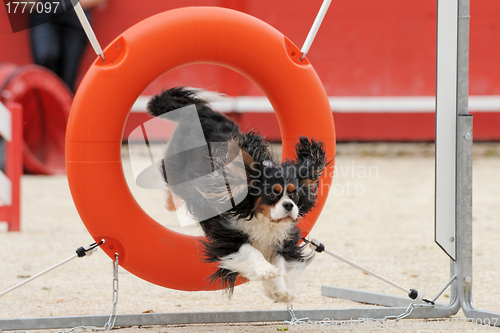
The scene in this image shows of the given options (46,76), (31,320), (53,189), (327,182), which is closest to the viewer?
(31,320)

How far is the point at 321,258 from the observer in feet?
16.0

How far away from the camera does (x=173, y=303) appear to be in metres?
3.73

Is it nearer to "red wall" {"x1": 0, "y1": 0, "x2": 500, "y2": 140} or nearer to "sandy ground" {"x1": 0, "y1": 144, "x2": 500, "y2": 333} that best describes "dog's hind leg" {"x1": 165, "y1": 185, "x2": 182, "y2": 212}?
"sandy ground" {"x1": 0, "y1": 144, "x2": 500, "y2": 333}

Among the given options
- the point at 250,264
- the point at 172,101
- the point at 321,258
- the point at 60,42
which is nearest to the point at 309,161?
the point at 250,264

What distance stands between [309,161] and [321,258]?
1913 mm

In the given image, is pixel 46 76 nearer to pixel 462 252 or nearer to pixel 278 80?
pixel 278 80

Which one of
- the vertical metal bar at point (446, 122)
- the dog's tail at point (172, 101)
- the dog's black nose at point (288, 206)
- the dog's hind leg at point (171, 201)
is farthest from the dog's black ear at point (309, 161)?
the dog's tail at point (172, 101)

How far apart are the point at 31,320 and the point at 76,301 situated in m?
0.58

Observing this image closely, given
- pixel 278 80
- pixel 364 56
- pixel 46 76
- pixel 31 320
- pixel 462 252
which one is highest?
pixel 364 56

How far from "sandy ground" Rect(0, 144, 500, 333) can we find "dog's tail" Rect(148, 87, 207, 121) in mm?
277

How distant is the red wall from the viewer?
9.78m

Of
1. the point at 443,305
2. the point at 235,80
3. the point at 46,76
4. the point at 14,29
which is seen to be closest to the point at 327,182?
the point at 443,305

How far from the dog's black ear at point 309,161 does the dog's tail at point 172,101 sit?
961 mm

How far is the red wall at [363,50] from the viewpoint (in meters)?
9.78
